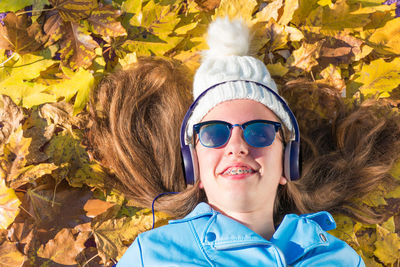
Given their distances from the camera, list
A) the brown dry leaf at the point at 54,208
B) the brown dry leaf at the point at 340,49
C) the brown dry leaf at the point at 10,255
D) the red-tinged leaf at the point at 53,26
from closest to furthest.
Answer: the brown dry leaf at the point at 10,255 < the brown dry leaf at the point at 54,208 < the red-tinged leaf at the point at 53,26 < the brown dry leaf at the point at 340,49

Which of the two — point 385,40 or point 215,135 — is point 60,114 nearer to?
point 215,135

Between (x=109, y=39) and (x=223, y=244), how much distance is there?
112cm

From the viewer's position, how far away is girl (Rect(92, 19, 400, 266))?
168 cm

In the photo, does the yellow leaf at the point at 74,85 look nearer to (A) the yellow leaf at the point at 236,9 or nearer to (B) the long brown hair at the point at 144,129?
(B) the long brown hair at the point at 144,129

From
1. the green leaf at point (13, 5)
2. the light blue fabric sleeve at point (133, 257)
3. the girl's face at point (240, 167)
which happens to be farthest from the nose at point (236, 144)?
the green leaf at point (13, 5)

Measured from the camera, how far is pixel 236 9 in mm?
2182

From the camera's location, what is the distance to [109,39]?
6.88ft

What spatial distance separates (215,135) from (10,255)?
101 centimetres

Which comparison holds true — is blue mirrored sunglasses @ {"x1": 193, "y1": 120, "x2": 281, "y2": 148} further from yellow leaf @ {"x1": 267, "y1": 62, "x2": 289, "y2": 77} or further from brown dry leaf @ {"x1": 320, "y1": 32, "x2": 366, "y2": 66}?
brown dry leaf @ {"x1": 320, "y1": 32, "x2": 366, "y2": 66}

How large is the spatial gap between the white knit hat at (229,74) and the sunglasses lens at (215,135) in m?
0.13

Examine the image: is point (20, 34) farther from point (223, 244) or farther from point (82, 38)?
point (223, 244)

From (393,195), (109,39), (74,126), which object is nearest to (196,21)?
(109,39)

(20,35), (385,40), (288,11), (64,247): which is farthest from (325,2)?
(64,247)

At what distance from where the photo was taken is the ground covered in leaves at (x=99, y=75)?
75.3 inches
